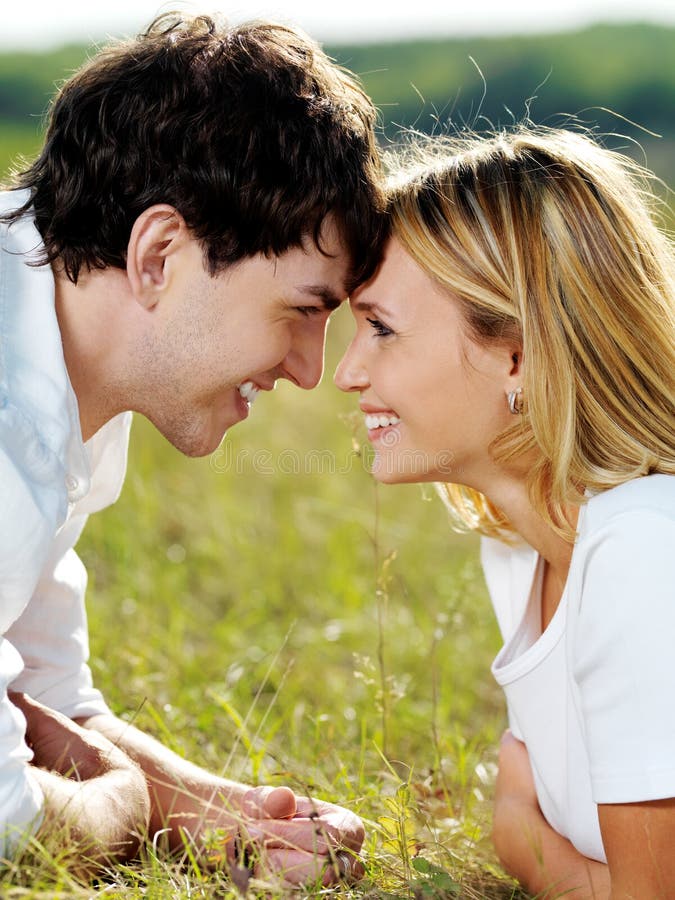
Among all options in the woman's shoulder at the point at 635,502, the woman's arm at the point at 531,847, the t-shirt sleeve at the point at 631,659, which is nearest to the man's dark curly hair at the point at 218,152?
the woman's shoulder at the point at 635,502

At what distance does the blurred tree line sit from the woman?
17.6 meters

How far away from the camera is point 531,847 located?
2.65 metres

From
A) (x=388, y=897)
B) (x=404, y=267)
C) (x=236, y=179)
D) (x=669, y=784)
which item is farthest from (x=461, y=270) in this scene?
(x=388, y=897)

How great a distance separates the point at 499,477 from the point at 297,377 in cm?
61

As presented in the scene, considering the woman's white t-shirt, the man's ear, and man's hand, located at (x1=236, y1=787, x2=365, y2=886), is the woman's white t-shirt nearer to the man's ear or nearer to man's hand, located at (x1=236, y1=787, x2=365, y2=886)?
man's hand, located at (x1=236, y1=787, x2=365, y2=886)

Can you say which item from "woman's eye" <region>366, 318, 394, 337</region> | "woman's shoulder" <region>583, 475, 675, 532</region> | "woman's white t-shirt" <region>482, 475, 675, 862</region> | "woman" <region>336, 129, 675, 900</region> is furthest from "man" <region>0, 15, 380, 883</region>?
"woman's shoulder" <region>583, 475, 675, 532</region>

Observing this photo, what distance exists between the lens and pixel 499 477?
282 centimetres

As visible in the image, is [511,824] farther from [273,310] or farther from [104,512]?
[104,512]

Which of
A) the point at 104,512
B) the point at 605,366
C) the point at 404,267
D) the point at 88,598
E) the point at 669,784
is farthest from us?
the point at 104,512

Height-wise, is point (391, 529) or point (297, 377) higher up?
point (297, 377)

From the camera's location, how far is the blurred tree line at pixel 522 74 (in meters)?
20.4

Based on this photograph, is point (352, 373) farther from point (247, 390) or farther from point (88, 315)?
point (88, 315)

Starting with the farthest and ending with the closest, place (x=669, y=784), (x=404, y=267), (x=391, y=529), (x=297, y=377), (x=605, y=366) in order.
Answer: (x=391, y=529)
(x=297, y=377)
(x=404, y=267)
(x=605, y=366)
(x=669, y=784)

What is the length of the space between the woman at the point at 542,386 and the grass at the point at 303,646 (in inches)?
9.5
